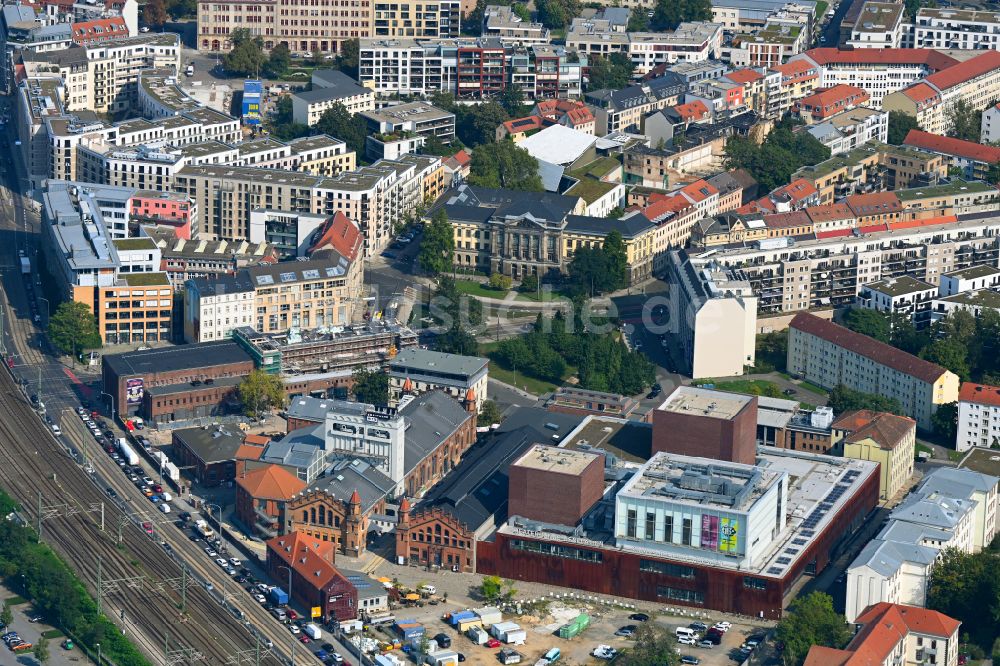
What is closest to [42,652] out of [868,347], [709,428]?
[709,428]

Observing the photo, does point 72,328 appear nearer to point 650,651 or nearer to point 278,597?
point 278,597

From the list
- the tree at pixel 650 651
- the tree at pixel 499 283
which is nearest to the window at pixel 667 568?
the tree at pixel 650 651

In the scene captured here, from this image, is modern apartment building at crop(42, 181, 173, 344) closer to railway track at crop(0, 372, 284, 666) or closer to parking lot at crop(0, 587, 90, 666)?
railway track at crop(0, 372, 284, 666)

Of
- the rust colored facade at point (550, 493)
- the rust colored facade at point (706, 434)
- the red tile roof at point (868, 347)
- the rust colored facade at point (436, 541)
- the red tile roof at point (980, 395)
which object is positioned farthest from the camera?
the red tile roof at point (868, 347)

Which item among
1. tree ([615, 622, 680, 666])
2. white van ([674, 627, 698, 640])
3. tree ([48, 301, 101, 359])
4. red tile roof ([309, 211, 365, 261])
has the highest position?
red tile roof ([309, 211, 365, 261])

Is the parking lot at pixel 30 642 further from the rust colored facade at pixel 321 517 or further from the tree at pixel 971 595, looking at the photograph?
the tree at pixel 971 595

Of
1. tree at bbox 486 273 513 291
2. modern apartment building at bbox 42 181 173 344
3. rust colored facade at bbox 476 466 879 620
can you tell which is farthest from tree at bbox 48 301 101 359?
rust colored facade at bbox 476 466 879 620

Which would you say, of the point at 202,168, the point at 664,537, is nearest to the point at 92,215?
the point at 202,168
